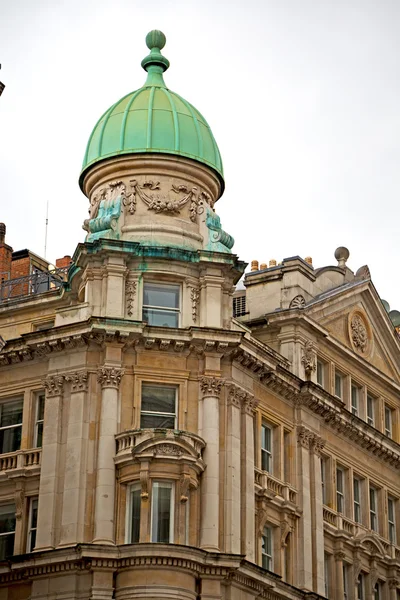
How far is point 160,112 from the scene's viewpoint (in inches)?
2539

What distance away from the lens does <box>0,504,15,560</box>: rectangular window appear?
5947 cm

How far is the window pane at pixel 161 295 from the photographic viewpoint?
60656 mm

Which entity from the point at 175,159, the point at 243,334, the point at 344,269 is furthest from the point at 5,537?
the point at 344,269

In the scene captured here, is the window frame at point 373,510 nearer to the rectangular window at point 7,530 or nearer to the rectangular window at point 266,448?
the rectangular window at point 266,448

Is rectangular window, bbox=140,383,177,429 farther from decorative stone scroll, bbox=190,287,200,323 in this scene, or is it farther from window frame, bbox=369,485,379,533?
window frame, bbox=369,485,379,533

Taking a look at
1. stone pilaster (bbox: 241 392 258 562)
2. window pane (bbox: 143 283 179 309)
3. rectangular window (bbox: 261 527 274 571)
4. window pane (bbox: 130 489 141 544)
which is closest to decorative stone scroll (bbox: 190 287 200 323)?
window pane (bbox: 143 283 179 309)

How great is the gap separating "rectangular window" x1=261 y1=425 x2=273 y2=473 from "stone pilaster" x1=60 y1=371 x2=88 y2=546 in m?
8.36

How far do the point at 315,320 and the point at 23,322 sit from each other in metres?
12.9

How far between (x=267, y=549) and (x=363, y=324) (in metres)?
15.1

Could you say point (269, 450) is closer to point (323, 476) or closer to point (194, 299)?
point (323, 476)

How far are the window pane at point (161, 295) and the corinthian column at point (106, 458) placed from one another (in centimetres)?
351

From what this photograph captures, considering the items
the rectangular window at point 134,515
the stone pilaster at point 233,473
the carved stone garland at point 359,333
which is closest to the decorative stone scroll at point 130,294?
the stone pilaster at point 233,473

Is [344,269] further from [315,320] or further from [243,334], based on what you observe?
[243,334]

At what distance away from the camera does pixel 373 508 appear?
233 ft
